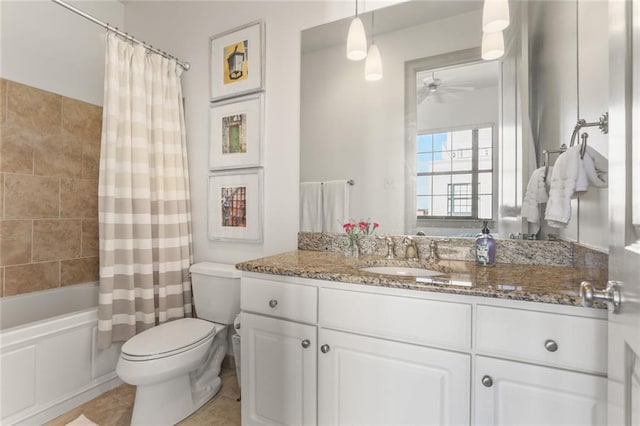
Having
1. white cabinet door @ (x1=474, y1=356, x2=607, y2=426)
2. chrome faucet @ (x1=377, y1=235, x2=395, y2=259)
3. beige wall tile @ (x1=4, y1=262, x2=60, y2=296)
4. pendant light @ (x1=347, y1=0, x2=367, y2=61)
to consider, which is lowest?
white cabinet door @ (x1=474, y1=356, x2=607, y2=426)

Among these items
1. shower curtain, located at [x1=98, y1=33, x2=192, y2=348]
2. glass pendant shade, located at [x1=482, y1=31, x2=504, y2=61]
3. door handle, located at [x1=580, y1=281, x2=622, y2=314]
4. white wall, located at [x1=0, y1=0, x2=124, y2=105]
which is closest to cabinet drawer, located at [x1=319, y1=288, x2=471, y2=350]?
door handle, located at [x1=580, y1=281, x2=622, y2=314]

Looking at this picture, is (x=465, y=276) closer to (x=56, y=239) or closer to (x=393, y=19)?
(x=393, y=19)

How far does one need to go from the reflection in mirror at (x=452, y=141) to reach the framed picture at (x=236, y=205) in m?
0.95

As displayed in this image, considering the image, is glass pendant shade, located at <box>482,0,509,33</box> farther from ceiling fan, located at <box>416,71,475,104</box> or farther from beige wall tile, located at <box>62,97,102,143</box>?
beige wall tile, located at <box>62,97,102,143</box>

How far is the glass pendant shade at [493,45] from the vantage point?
1461mm

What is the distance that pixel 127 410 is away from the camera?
5.79ft

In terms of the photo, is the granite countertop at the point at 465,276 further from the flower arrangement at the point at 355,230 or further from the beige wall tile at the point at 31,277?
the beige wall tile at the point at 31,277

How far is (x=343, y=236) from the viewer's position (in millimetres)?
1824

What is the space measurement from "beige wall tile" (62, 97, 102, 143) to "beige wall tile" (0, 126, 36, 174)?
0.22 metres

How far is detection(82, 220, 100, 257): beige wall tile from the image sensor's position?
7.73 ft

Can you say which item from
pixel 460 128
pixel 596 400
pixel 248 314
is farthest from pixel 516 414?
pixel 460 128

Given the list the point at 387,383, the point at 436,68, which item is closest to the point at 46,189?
the point at 387,383

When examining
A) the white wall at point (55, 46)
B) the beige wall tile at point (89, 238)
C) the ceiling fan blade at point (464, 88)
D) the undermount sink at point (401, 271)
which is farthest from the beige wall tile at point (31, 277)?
the ceiling fan blade at point (464, 88)

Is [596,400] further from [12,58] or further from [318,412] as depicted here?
[12,58]
